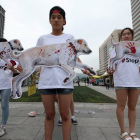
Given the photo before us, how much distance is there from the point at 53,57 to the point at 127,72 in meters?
1.27

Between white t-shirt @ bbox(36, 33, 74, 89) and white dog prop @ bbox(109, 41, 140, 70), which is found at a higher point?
white dog prop @ bbox(109, 41, 140, 70)

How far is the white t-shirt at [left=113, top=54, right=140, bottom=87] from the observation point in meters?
2.06

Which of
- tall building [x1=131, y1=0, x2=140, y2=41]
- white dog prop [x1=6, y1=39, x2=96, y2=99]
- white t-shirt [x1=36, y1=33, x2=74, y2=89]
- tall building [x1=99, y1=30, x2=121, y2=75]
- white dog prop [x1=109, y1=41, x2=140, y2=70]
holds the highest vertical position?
tall building [x1=131, y1=0, x2=140, y2=41]

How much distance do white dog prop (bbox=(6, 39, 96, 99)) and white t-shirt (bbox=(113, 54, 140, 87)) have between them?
693mm

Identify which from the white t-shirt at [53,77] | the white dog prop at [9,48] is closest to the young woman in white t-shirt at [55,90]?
the white t-shirt at [53,77]

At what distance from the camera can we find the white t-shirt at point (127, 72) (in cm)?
206

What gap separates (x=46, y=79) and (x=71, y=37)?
0.68 meters

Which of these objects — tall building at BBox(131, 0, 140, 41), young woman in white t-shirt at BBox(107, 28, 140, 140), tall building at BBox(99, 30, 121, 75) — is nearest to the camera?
young woman in white t-shirt at BBox(107, 28, 140, 140)

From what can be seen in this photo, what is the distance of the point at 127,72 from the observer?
2088 millimetres

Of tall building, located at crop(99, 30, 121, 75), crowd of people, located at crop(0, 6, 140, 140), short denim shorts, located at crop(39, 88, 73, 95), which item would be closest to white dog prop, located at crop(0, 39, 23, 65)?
crowd of people, located at crop(0, 6, 140, 140)

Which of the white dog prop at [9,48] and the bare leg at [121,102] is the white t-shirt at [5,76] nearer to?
the white dog prop at [9,48]

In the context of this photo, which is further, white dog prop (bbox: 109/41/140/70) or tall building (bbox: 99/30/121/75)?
tall building (bbox: 99/30/121/75)

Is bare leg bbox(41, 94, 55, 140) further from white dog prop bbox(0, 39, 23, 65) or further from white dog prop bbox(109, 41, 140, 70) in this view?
white dog prop bbox(109, 41, 140, 70)

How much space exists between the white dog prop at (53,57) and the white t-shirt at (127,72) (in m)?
0.69
